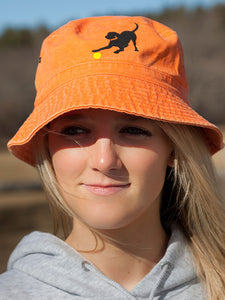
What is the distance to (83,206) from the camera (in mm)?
1506

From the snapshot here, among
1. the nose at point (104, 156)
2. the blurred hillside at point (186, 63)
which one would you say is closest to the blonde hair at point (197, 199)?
the nose at point (104, 156)

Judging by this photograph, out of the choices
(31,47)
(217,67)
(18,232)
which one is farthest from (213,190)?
(31,47)

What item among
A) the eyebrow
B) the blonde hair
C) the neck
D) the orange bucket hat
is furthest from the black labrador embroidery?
the neck

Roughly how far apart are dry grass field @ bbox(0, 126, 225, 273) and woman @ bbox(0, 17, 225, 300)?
8.74 feet

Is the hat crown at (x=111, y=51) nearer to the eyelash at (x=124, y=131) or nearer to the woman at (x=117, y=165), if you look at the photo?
the woman at (x=117, y=165)

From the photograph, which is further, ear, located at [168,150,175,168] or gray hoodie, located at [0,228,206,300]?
ear, located at [168,150,175,168]

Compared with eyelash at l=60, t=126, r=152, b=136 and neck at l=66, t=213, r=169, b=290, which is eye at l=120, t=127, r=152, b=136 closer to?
eyelash at l=60, t=126, r=152, b=136

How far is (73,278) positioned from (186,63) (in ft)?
70.5

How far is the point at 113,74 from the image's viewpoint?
4.84 feet

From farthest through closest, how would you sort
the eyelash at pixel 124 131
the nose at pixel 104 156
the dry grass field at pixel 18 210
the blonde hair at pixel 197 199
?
the dry grass field at pixel 18 210, the blonde hair at pixel 197 199, the eyelash at pixel 124 131, the nose at pixel 104 156

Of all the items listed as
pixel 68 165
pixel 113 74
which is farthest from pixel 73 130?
pixel 113 74

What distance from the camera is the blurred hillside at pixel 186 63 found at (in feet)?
56.4

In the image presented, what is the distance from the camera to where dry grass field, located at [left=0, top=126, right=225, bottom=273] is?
6176 millimetres

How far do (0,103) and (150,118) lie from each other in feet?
54.1
